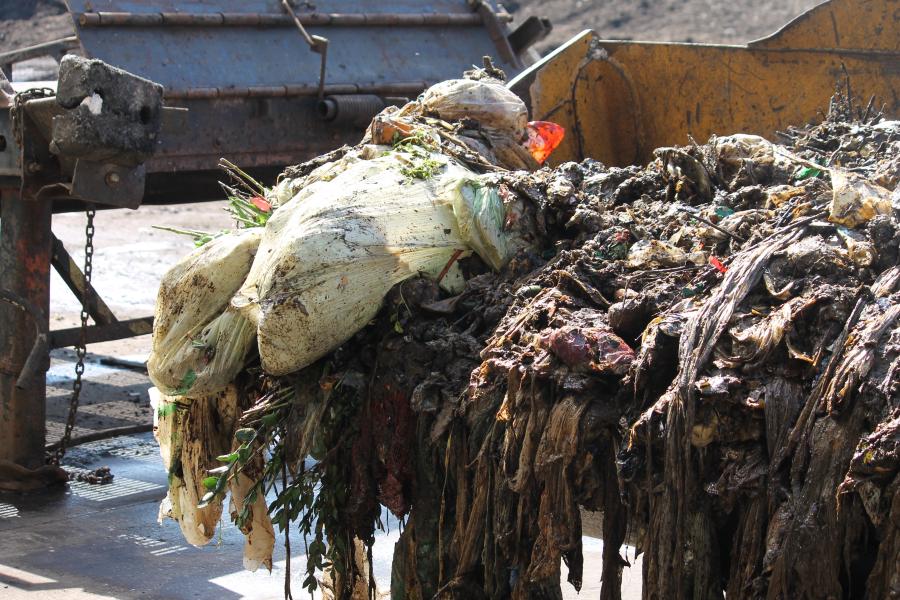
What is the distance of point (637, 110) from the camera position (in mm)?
4605

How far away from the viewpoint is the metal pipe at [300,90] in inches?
223

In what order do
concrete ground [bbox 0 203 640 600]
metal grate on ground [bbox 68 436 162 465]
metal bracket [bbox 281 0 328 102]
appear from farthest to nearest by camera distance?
1. metal grate on ground [bbox 68 436 162 465]
2. metal bracket [bbox 281 0 328 102]
3. concrete ground [bbox 0 203 640 600]

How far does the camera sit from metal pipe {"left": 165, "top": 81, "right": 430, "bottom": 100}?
5660mm

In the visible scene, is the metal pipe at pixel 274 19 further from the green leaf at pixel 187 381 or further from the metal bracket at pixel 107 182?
the green leaf at pixel 187 381

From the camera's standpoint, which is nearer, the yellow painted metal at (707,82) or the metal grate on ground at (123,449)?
the yellow painted metal at (707,82)

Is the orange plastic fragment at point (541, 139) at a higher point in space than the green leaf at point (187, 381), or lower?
higher

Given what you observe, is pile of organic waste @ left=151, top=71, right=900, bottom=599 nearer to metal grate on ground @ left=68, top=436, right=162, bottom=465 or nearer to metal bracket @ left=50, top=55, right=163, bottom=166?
metal bracket @ left=50, top=55, right=163, bottom=166

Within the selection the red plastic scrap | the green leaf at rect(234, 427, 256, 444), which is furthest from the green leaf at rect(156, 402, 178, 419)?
the red plastic scrap

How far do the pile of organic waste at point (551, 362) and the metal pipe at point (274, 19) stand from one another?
2.66m

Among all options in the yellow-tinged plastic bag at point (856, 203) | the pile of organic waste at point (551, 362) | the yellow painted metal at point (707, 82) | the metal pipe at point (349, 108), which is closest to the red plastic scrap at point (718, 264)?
the pile of organic waste at point (551, 362)

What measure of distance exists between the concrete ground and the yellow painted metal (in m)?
1.60

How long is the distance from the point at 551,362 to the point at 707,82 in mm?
2481

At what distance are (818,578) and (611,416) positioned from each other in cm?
49

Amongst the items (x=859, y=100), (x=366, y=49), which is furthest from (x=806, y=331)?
(x=366, y=49)
